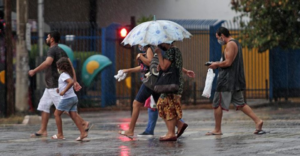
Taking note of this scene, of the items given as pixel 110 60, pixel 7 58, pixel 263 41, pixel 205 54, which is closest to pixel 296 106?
pixel 263 41

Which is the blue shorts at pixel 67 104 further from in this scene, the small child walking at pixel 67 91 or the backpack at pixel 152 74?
the backpack at pixel 152 74

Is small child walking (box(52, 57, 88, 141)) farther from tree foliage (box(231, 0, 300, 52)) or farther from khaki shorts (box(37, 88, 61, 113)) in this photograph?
tree foliage (box(231, 0, 300, 52))

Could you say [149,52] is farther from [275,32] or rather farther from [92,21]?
[92,21]

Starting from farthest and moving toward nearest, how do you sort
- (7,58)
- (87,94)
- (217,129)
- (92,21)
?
(92,21)
(87,94)
(7,58)
(217,129)

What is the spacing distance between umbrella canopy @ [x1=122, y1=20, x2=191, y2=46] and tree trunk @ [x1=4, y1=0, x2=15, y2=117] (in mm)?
6951

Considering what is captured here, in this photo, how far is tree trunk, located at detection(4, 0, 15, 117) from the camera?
16.7 meters

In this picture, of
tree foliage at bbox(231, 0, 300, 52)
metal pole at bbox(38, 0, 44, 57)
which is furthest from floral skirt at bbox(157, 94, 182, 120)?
tree foliage at bbox(231, 0, 300, 52)

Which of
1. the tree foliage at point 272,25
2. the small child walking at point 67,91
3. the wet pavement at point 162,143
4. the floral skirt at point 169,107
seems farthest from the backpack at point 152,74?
the tree foliage at point 272,25

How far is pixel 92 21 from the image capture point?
29094mm

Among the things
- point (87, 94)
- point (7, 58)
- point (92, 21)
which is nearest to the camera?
point (7, 58)

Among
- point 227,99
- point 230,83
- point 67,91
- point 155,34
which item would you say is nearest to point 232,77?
point 230,83

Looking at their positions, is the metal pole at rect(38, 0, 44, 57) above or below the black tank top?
above

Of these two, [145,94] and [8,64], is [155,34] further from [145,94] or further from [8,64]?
[8,64]

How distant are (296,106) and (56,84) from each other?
10.4 m
